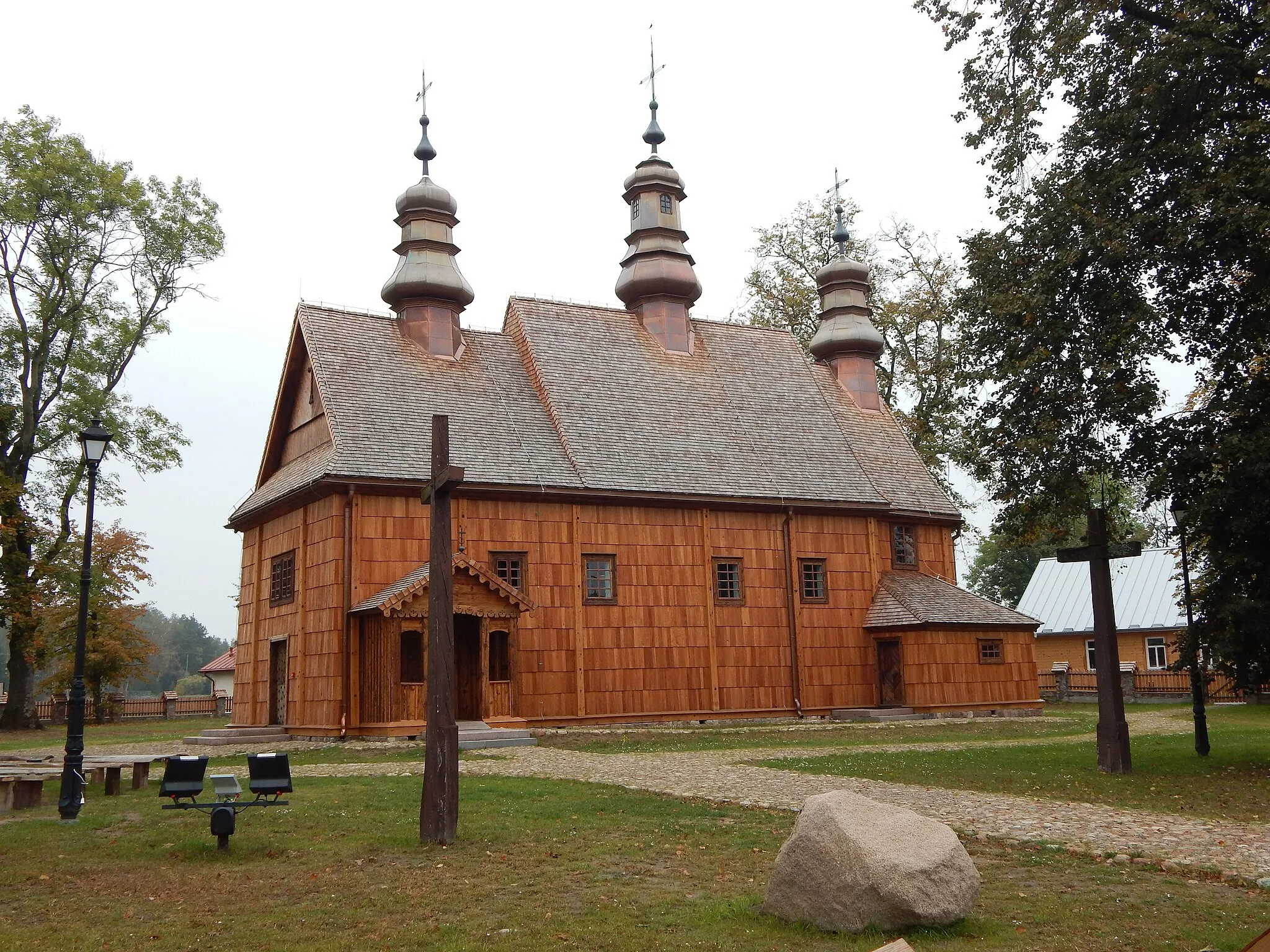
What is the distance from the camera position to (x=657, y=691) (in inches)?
998

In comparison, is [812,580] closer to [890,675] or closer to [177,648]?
[890,675]

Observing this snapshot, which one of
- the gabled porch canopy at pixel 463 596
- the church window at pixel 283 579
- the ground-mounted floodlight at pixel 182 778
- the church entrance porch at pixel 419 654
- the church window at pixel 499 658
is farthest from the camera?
the church window at pixel 283 579

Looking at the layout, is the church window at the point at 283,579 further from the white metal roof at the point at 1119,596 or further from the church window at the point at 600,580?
the white metal roof at the point at 1119,596

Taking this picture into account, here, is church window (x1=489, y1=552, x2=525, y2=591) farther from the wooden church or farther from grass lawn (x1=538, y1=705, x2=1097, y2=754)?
grass lawn (x1=538, y1=705, x2=1097, y2=754)

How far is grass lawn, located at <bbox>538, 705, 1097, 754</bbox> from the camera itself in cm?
2027

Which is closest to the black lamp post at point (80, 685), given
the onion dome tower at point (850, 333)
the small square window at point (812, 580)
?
the small square window at point (812, 580)

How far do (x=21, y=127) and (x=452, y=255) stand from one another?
16.7 m

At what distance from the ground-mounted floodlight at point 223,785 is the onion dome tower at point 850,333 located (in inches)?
1007

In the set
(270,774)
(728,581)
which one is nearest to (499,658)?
(728,581)

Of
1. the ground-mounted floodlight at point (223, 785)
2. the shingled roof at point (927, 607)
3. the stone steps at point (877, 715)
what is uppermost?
the shingled roof at point (927, 607)

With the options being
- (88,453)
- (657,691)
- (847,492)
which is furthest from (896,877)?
(847,492)

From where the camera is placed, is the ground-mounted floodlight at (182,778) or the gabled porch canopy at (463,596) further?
the gabled porch canopy at (463,596)

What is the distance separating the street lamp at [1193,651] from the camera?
625 inches

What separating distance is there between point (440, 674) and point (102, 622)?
3376cm
